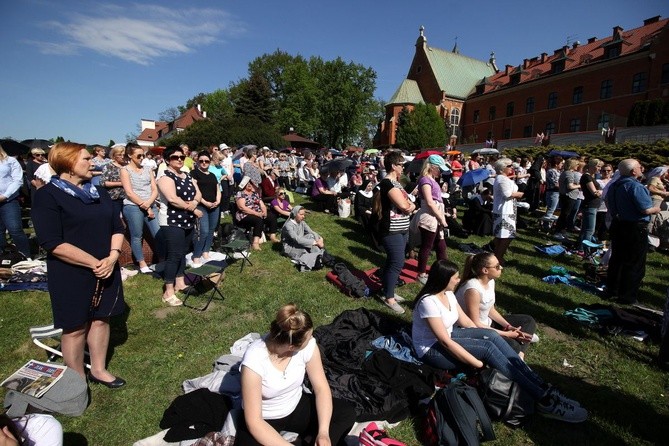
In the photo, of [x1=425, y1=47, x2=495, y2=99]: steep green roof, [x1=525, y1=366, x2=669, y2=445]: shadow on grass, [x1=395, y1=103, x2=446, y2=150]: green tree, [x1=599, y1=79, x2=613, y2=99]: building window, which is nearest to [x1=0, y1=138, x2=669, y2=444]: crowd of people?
[x1=525, y1=366, x2=669, y2=445]: shadow on grass

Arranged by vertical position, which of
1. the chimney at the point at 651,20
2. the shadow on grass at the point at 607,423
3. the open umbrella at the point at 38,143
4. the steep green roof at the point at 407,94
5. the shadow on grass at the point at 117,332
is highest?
the chimney at the point at 651,20

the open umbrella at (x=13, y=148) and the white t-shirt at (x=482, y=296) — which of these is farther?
the open umbrella at (x=13, y=148)

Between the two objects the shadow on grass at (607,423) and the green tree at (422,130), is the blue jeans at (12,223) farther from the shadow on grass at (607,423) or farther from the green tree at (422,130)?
the green tree at (422,130)

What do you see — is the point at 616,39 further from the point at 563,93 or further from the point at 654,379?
the point at 654,379

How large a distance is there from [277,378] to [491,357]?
6.71 ft

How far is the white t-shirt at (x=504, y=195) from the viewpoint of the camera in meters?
5.76

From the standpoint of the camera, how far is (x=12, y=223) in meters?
5.74

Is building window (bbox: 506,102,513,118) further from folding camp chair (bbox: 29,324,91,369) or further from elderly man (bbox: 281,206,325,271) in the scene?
folding camp chair (bbox: 29,324,91,369)

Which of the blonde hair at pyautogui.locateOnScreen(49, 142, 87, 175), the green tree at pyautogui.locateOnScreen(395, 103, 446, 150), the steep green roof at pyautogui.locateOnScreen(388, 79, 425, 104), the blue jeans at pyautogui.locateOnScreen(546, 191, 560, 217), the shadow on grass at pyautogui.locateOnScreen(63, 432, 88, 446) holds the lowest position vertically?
the shadow on grass at pyautogui.locateOnScreen(63, 432, 88, 446)

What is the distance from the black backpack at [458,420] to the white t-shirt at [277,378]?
1090 millimetres

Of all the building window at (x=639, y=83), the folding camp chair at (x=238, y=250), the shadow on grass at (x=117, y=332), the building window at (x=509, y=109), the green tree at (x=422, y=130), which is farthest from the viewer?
the building window at (x=509, y=109)

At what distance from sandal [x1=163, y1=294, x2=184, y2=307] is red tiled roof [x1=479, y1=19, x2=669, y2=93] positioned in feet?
145

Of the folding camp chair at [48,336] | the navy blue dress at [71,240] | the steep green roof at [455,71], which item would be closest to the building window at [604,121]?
the steep green roof at [455,71]

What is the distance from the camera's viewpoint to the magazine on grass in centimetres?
248
